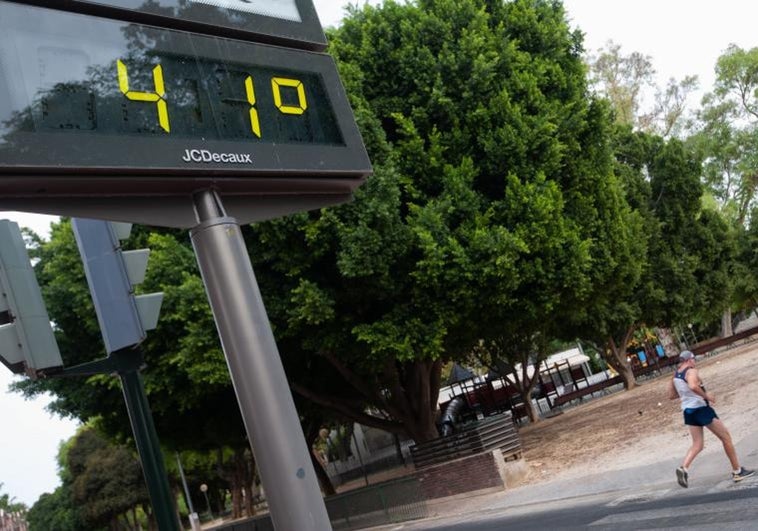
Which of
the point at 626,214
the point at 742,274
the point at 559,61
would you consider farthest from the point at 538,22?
the point at 742,274

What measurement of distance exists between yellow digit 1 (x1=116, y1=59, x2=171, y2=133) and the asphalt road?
600 centimetres

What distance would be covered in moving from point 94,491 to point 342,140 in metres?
56.4

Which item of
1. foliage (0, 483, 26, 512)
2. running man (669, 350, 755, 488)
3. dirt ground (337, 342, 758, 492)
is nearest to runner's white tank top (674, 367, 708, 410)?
running man (669, 350, 755, 488)

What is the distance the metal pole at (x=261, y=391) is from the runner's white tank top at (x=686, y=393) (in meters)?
6.62

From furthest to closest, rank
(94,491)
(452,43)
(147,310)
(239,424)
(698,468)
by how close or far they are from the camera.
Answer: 1. (94,491)
2. (239,424)
3. (452,43)
4. (698,468)
5. (147,310)

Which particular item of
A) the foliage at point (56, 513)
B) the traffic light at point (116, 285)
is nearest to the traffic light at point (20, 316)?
the traffic light at point (116, 285)

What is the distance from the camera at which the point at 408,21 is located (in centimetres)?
1750

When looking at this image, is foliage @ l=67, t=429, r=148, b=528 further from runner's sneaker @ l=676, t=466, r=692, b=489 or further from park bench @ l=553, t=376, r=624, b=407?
runner's sneaker @ l=676, t=466, r=692, b=489

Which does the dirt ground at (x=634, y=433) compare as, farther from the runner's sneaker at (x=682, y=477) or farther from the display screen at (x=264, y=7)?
the display screen at (x=264, y=7)

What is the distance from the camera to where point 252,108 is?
4012 millimetres

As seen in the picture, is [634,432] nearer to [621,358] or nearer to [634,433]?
[634,433]

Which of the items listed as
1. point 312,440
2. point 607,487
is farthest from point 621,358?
point 607,487

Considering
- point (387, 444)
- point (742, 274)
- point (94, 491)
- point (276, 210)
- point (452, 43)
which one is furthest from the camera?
point (94, 491)

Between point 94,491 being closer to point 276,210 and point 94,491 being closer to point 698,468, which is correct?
point 698,468
